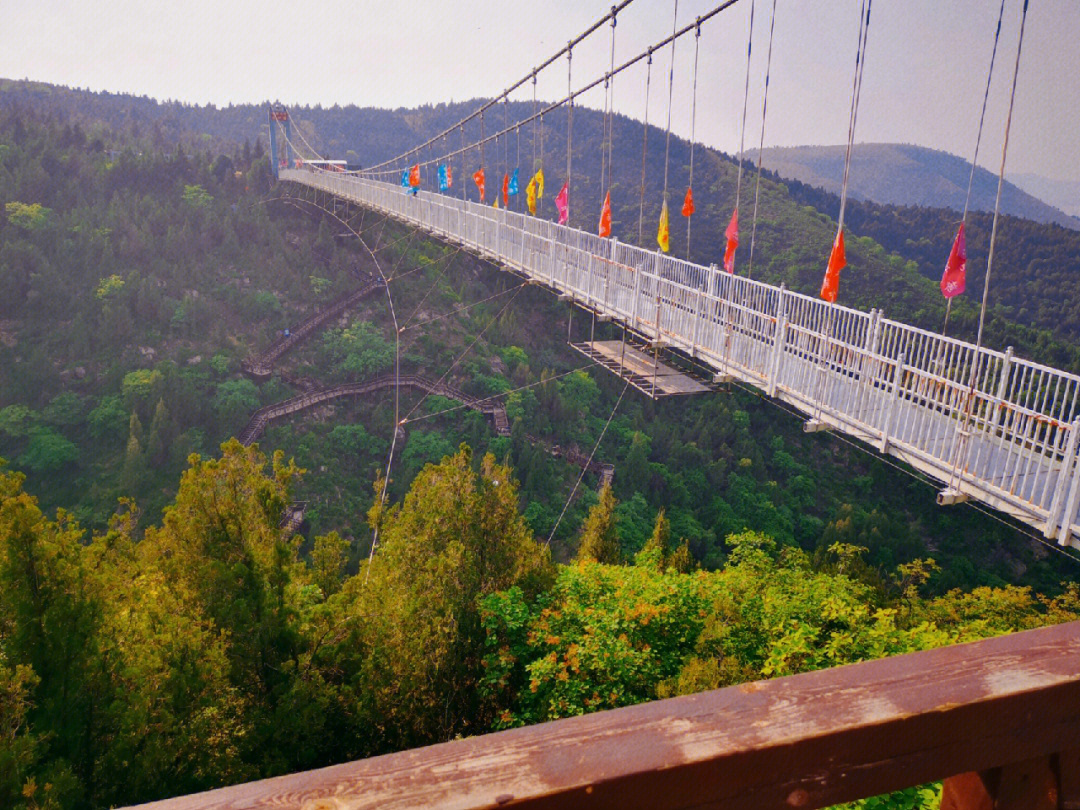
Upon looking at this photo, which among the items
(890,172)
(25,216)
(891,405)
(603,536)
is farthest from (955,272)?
(890,172)

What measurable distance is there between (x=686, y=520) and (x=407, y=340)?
12.9m

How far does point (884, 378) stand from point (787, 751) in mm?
5741

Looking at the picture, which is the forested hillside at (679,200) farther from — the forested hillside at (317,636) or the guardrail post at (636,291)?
the forested hillside at (317,636)

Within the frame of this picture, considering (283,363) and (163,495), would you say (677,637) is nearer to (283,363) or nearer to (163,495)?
(163,495)

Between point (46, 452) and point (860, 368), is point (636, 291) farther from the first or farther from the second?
point (46, 452)

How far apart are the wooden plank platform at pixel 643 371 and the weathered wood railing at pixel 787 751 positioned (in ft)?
24.1

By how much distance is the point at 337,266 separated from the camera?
3359 cm

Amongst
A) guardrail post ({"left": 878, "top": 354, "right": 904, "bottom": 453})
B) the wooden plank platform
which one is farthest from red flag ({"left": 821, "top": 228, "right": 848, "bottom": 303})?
the wooden plank platform

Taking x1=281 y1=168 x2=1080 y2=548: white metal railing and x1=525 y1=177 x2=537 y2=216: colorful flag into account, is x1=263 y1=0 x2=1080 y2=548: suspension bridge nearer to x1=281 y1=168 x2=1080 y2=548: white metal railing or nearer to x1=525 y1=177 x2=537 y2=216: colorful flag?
x1=281 y1=168 x2=1080 y2=548: white metal railing

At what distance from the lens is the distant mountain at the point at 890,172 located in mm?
94838

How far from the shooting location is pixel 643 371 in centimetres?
937

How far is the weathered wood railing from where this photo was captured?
1.87ft

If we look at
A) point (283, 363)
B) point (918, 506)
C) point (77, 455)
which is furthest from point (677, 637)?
point (918, 506)

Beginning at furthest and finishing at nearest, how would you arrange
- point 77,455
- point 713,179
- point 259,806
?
point 713,179, point 77,455, point 259,806
